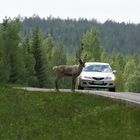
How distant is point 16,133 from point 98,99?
8.42 m

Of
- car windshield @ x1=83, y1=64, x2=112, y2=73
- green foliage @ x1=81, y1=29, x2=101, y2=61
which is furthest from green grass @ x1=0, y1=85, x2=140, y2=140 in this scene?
green foliage @ x1=81, y1=29, x2=101, y2=61

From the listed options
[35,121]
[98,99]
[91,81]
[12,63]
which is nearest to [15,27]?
[12,63]

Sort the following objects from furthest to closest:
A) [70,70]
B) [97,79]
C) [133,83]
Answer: [133,83]
[97,79]
[70,70]

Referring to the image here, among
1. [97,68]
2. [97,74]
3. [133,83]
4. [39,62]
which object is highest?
[97,68]

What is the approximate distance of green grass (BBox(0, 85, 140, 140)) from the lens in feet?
43.0

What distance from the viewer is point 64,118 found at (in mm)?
15727

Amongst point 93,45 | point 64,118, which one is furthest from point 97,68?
point 93,45

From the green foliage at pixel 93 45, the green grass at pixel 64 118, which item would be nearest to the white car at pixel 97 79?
the green grass at pixel 64 118

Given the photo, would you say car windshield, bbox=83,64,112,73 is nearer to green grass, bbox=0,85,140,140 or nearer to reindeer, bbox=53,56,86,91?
reindeer, bbox=53,56,86,91

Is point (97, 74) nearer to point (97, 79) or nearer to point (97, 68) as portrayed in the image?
point (97, 79)

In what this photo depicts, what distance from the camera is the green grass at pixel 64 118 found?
1310 cm

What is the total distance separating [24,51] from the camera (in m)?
102

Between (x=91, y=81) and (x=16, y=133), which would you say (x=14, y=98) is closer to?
(x=16, y=133)

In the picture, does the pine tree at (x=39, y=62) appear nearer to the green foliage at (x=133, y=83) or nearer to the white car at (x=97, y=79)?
the green foliage at (x=133, y=83)
